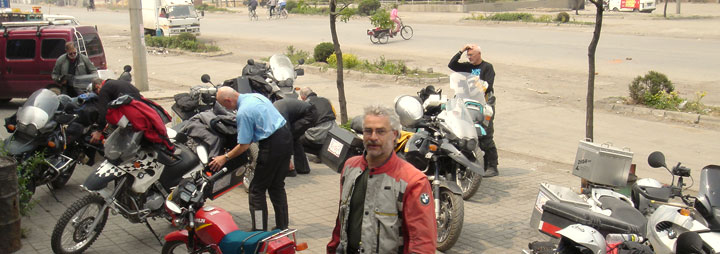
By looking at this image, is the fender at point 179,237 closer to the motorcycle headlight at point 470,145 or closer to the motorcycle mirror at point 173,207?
the motorcycle mirror at point 173,207

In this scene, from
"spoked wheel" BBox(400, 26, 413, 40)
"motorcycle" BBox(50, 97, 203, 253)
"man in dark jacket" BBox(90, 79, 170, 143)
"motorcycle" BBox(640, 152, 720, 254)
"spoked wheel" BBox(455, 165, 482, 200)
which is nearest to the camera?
"motorcycle" BBox(640, 152, 720, 254)

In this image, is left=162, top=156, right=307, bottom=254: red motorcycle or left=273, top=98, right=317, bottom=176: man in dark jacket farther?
left=273, top=98, right=317, bottom=176: man in dark jacket

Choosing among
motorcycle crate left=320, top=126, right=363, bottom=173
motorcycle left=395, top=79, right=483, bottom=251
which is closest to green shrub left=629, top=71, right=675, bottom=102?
motorcycle left=395, top=79, right=483, bottom=251

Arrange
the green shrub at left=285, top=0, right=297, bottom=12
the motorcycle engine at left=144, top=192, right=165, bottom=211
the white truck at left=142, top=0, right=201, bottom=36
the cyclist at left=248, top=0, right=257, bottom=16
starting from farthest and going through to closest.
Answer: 1. the green shrub at left=285, top=0, right=297, bottom=12
2. the cyclist at left=248, top=0, right=257, bottom=16
3. the white truck at left=142, top=0, right=201, bottom=36
4. the motorcycle engine at left=144, top=192, right=165, bottom=211

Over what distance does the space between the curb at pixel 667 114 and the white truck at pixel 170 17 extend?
2305 centimetres

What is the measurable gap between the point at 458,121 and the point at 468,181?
1.05 metres

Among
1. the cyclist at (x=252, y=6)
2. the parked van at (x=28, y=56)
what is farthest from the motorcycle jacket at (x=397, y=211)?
the cyclist at (x=252, y=6)

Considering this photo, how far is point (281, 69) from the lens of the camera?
11.1 meters

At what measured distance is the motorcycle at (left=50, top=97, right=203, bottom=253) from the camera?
6.29 m

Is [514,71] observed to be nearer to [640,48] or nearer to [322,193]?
[640,48]

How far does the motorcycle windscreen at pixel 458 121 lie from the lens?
7.23 meters

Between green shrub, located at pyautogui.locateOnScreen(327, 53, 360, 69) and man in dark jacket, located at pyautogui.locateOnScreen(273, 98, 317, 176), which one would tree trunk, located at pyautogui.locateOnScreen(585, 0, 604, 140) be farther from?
green shrub, located at pyautogui.locateOnScreen(327, 53, 360, 69)

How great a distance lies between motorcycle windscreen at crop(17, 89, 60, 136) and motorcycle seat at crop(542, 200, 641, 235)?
18.1ft

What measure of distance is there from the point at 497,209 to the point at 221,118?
3.22 m
